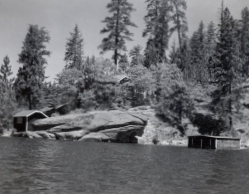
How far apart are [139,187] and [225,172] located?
8.28 metres

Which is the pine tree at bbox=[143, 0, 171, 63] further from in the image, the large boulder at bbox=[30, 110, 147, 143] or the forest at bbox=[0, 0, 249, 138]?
the large boulder at bbox=[30, 110, 147, 143]

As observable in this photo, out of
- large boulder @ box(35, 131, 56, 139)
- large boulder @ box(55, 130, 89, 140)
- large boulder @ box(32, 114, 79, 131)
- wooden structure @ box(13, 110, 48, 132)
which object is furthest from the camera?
wooden structure @ box(13, 110, 48, 132)

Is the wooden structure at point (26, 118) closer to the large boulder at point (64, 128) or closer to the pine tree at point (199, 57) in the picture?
the large boulder at point (64, 128)

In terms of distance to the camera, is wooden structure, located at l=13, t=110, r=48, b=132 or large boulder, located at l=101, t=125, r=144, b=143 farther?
wooden structure, located at l=13, t=110, r=48, b=132

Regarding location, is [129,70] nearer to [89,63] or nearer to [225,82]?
[89,63]

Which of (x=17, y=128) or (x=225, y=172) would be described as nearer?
(x=225, y=172)

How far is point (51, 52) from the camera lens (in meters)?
76.8

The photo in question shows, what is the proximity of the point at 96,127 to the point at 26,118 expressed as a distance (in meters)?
15.1

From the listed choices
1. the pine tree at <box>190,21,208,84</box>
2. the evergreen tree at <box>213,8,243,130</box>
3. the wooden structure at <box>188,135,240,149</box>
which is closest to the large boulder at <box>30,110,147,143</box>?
the wooden structure at <box>188,135,240,149</box>

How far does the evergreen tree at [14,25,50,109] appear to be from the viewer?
234 feet

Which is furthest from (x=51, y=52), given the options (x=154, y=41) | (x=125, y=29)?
(x=154, y=41)

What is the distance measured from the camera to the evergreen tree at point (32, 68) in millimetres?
71375

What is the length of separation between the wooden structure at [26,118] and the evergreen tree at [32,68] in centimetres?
509

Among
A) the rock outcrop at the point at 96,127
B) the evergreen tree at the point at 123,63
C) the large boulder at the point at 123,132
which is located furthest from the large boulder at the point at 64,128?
the evergreen tree at the point at 123,63
